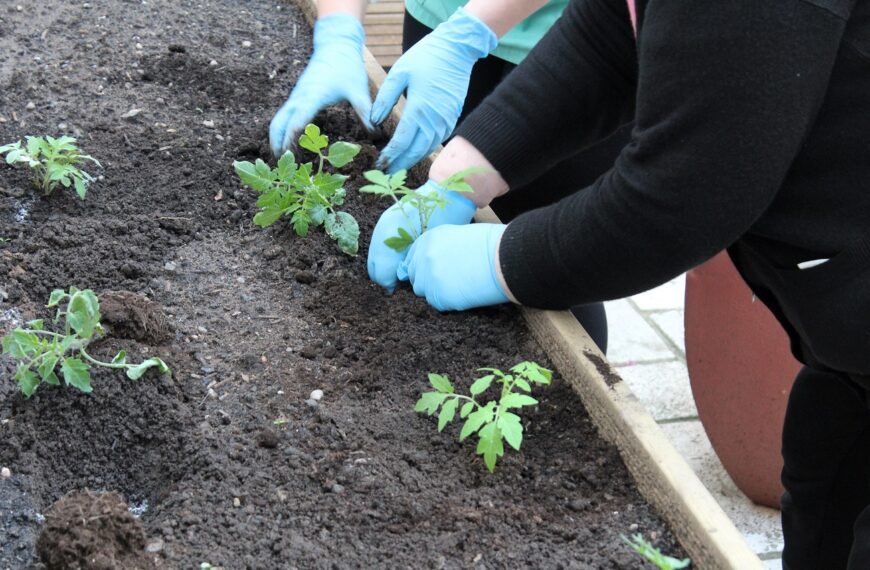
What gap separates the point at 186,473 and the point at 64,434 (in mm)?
203

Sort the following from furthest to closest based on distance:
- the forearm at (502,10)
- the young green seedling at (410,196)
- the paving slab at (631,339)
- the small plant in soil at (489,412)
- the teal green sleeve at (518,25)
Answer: the paving slab at (631,339)
the teal green sleeve at (518,25)
the forearm at (502,10)
the young green seedling at (410,196)
the small plant in soil at (489,412)

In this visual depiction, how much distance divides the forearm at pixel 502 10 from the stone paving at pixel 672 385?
3.39 ft

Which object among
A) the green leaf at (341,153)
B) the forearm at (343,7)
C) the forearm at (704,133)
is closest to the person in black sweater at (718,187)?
the forearm at (704,133)

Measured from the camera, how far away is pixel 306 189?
5.74 feet

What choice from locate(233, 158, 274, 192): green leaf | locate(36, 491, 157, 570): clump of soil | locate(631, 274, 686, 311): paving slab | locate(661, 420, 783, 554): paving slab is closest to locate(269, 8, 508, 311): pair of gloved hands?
locate(233, 158, 274, 192): green leaf

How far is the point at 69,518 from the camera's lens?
1056 mm

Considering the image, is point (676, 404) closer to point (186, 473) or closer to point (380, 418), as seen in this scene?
point (380, 418)

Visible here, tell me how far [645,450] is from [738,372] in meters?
1.07

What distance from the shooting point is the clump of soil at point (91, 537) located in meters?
1.03

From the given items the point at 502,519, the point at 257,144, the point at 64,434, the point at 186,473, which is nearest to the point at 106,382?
the point at 64,434

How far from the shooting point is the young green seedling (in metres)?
1.54

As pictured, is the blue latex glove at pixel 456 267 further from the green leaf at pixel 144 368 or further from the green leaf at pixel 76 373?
the green leaf at pixel 76 373

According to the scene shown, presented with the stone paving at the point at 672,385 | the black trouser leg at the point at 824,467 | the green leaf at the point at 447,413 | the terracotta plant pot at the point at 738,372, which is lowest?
the stone paving at the point at 672,385

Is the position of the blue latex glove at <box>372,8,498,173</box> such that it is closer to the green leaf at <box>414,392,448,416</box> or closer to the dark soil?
the dark soil
